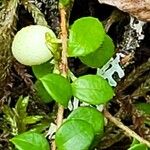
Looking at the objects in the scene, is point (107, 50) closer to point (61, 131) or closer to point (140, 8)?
point (140, 8)

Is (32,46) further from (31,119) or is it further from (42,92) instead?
(31,119)

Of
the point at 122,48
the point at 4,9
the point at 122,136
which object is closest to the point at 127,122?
the point at 122,136

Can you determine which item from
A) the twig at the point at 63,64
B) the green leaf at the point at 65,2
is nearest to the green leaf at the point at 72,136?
the twig at the point at 63,64

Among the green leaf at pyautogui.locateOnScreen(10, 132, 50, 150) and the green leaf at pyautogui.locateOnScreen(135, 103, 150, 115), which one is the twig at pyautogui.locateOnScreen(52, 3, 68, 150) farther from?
the green leaf at pyautogui.locateOnScreen(135, 103, 150, 115)

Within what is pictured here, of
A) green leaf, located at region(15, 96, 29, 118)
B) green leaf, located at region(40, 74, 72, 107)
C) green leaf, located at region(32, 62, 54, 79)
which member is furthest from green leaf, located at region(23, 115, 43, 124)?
green leaf, located at region(40, 74, 72, 107)

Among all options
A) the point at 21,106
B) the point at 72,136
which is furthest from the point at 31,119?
the point at 72,136

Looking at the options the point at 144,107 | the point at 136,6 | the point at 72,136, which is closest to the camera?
the point at 72,136
